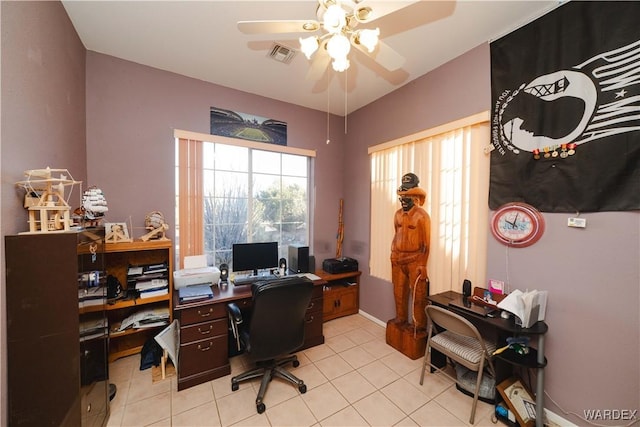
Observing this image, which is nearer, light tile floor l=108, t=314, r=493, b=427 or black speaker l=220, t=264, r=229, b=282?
light tile floor l=108, t=314, r=493, b=427

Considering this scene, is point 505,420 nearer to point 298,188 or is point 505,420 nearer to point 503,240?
point 503,240

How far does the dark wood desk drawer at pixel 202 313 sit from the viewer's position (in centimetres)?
188

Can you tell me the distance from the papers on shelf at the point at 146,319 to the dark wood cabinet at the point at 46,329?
3.13 ft

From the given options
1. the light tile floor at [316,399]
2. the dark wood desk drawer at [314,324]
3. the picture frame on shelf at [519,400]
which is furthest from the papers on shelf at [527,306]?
the dark wood desk drawer at [314,324]

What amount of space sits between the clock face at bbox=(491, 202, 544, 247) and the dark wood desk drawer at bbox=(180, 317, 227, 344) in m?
2.46

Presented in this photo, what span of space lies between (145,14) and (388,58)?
1.84 meters

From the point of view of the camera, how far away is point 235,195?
113 inches

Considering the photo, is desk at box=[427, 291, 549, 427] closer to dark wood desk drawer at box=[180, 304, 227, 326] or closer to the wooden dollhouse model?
dark wood desk drawer at box=[180, 304, 227, 326]

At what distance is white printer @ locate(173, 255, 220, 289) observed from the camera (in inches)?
85.7

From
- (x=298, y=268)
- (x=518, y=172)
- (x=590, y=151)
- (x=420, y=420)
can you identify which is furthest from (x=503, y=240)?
(x=298, y=268)

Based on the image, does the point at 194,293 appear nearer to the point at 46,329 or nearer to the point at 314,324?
the point at 46,329

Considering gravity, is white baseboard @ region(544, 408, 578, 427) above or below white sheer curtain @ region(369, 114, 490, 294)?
below

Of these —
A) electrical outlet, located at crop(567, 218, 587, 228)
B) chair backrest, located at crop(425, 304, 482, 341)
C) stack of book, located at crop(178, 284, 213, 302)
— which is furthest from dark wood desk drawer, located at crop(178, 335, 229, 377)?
electrical outlet, located at crop(567, 218, 587, 228)

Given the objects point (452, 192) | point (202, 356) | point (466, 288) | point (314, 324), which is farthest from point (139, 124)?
point (466, 288)
